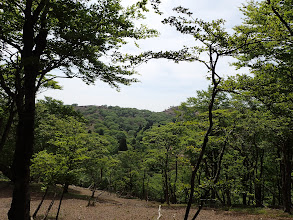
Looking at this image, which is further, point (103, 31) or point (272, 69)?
point (272, 69)

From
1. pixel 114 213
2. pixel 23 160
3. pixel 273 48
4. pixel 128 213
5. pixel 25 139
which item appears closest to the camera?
pixel 23 160

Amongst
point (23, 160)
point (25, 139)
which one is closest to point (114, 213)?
point (23, 160)

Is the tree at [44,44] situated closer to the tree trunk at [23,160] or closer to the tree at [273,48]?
the tree trunk at [23,160]

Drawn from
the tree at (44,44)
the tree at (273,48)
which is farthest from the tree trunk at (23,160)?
the tree at (273,48)

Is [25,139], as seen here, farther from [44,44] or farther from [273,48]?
[273,48]

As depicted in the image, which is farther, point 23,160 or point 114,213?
point 114,213

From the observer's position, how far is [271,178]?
2875cm

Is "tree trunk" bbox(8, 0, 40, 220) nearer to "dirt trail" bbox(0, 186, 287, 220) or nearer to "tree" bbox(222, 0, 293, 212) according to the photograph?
"tree" bbox(222, 0, 293, 212)

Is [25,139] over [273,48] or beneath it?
beneath

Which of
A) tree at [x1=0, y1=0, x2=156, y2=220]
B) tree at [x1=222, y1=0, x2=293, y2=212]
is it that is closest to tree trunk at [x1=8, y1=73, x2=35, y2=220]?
tree at [x1=0, y1=0, x2=156, y2=220]

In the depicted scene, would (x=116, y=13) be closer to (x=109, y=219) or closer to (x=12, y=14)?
(x=12, y=14)

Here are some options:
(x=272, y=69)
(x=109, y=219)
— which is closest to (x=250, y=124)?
(x=272, y=69)

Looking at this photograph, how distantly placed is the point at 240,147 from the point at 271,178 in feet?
41.8

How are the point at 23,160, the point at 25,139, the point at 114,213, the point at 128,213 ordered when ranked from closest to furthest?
the point at 23,160 < the point at 25,139 < the point at 114,213 < the point at 128,213
